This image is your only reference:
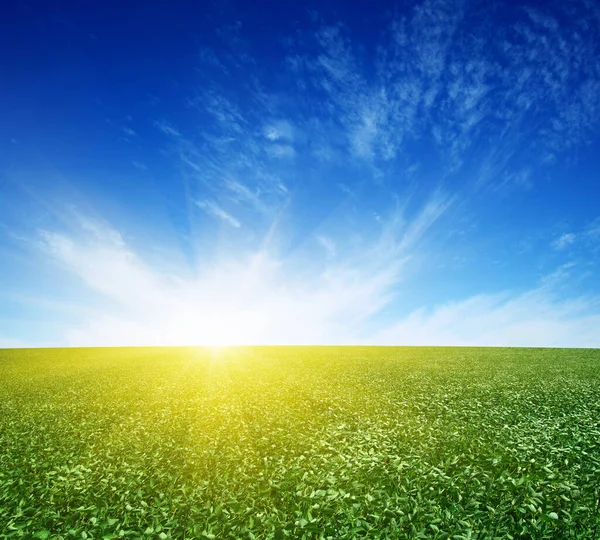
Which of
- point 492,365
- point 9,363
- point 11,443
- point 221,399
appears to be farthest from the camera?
A: point 9,363

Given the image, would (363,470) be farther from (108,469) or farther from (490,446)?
(108,469)

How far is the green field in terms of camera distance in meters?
9.93

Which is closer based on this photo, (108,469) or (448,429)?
(108,469)

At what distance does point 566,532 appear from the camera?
914 cm

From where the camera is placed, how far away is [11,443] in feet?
58.4

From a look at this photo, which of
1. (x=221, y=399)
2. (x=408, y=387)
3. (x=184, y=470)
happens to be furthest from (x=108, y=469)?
(x=408, y=387)

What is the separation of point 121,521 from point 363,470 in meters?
8.37

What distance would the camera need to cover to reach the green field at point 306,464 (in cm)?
993

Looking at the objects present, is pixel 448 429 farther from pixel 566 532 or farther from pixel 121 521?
pixel 121 521

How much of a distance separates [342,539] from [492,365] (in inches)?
1789

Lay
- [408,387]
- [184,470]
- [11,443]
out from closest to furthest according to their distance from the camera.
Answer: [184,470], [11,443], [408,387]

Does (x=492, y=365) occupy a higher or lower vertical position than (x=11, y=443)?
higher

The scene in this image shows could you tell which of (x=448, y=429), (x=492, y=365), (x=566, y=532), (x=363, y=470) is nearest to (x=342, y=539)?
(x=363, y=470)

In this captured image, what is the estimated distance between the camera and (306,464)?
47.0ft
